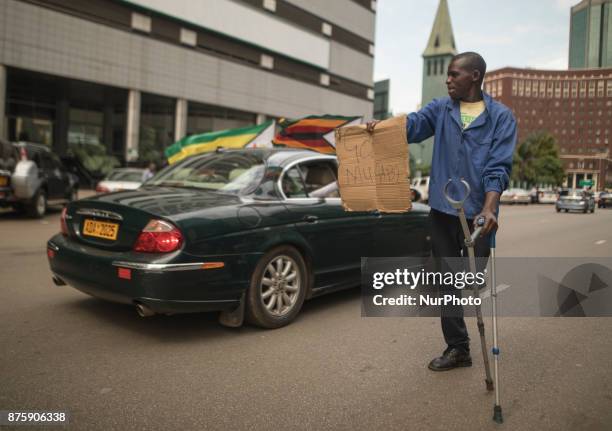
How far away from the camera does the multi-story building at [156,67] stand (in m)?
27.3

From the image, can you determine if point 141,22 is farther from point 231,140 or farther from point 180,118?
point 231,140

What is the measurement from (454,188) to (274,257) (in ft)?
5.16

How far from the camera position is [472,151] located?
126 inches

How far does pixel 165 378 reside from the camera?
10.4ft

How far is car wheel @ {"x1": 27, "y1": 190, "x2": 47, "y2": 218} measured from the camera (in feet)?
40.9

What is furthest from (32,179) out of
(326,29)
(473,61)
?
(326,29)

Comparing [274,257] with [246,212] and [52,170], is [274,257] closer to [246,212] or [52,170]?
[246,212]

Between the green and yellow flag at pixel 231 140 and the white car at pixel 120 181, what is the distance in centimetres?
430

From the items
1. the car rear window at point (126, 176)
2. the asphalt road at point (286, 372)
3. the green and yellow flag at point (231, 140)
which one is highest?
the green and yellow flag at point (231, 140)

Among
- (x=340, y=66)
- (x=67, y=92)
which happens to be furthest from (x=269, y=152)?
(x=340, y=66)

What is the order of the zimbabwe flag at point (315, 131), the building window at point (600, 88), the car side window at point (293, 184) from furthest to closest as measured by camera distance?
the building window at point (600, 88) → the zimbabwe flag at point (315, 131) → the car side window at point (293, 184)

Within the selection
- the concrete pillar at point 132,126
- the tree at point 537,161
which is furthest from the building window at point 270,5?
the tree at point 537,161

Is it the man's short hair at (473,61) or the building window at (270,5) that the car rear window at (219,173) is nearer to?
the man's short hair at (473,61)

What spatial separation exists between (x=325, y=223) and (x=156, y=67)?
99.3 ft
